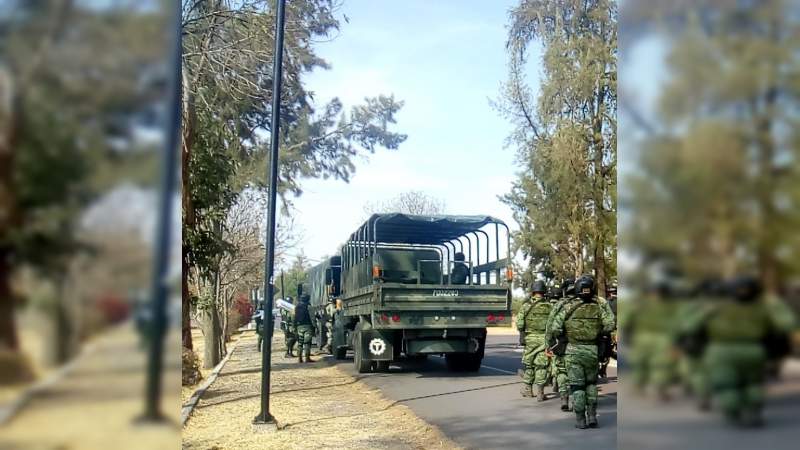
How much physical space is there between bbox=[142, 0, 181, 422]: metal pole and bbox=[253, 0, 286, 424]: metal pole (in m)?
5.27

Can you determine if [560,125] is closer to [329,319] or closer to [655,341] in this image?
[329,319]

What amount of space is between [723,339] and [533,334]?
8.12 meters

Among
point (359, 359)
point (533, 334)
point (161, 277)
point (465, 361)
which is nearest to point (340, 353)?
point (359, 359)

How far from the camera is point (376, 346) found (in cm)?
1204

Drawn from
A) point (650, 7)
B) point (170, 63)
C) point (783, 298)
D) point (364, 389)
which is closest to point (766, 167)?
point (783, 298)

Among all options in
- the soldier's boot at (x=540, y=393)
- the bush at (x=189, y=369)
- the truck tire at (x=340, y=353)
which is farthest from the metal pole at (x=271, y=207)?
the truck tire at (x=340, y=353)

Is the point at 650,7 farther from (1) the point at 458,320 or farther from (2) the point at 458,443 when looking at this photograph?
(1) the point at 458,320

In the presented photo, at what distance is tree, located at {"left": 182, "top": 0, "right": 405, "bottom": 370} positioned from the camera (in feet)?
23.8

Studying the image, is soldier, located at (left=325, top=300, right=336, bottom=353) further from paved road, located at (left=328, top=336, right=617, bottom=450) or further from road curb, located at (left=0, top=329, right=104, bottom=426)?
road curb, located at (left=0, top=329, right=104, bottom=426)

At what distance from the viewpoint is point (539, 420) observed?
298 inches

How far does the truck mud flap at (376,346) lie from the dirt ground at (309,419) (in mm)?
579

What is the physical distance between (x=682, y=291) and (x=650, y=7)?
574 millimetres

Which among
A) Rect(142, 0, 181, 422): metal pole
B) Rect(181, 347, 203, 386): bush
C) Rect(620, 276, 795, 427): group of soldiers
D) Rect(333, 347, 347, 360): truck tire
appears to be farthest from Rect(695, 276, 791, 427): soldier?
Rect(333, 347, 347, 360): truck tire

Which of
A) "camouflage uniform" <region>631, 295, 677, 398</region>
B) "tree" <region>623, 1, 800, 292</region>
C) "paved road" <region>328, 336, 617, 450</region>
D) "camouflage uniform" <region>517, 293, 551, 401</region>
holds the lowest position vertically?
"paved road" <region>328, 336, 617, 450</region>
